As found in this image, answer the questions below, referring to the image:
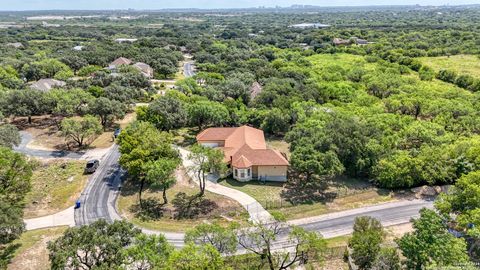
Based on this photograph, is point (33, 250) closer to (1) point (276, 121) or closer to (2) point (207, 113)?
(2) point (207, 113)

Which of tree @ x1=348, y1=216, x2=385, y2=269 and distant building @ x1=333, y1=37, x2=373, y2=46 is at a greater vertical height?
distant building @ x1=333, y1=37, x2=373, y2=46

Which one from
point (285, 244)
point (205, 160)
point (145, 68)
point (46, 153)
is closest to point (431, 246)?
point (285, 244)

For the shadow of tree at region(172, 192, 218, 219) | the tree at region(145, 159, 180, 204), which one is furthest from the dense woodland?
the shadow of tree at region(172, 192, 218, 219)

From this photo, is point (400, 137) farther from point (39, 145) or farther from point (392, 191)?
point (39, 145)

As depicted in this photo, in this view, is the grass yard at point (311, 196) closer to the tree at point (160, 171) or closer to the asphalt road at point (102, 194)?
the tree at point (160, 171)

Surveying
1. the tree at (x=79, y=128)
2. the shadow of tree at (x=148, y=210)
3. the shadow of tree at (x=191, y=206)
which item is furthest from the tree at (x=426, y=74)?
the tree at (x=79, y=128)

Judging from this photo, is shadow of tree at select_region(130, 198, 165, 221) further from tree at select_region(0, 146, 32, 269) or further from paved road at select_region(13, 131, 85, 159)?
paved road at select_region(13, 131, 85, 159)

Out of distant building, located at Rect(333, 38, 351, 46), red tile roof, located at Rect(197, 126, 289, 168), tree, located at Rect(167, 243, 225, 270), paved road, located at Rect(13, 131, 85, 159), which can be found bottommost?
paved road, located at Rect(13, 131, 85, 159)
